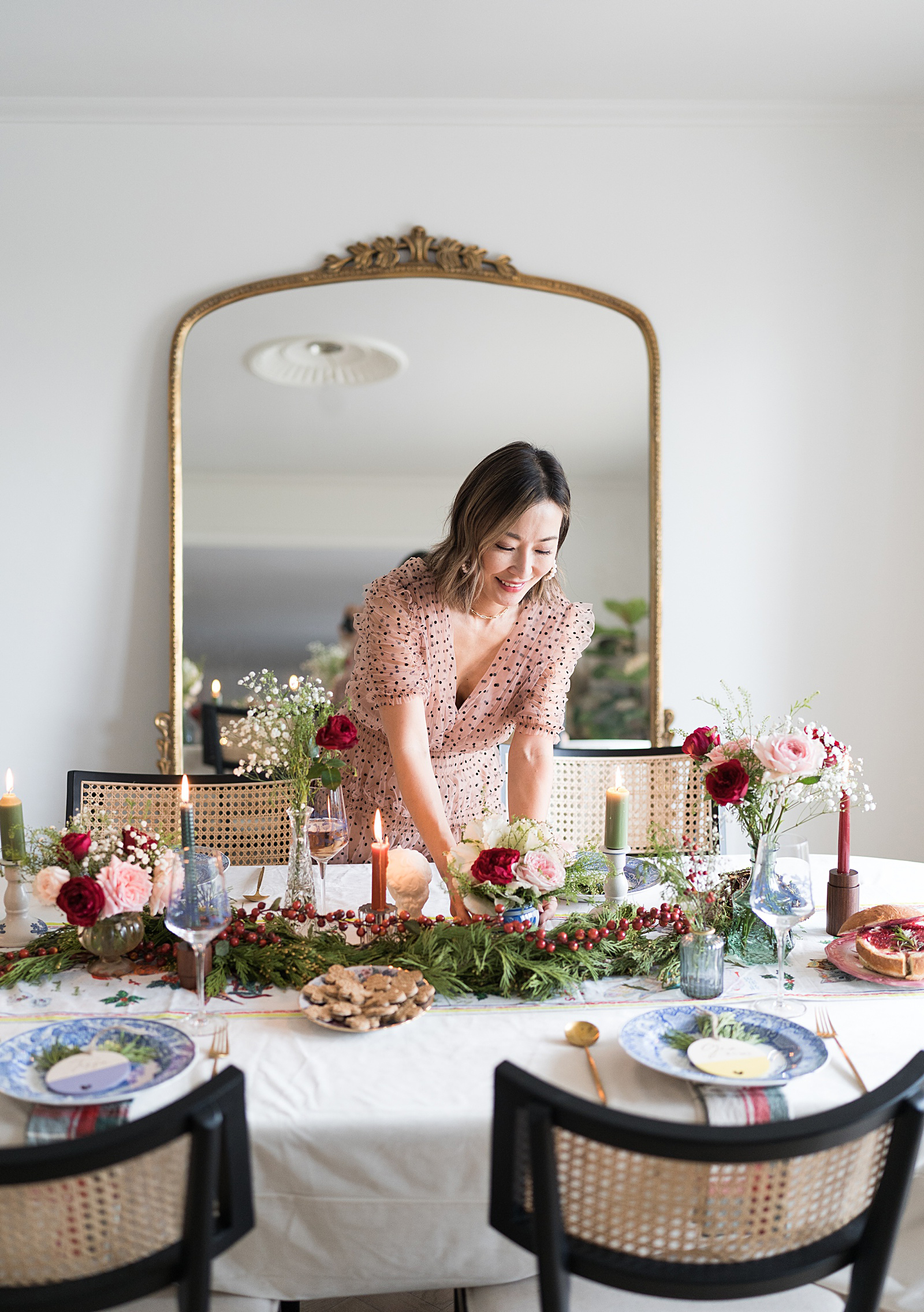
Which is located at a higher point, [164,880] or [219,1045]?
[164,880]

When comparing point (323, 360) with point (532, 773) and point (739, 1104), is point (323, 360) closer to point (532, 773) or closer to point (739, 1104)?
point (532, 773)

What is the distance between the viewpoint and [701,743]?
160 cm

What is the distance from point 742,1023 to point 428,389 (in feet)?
7.89

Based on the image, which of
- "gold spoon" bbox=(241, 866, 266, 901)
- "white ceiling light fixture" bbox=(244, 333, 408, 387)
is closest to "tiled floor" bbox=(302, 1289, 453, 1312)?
"gold spoon" bbox=(241, 866, 266, 901)

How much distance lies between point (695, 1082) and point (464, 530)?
1.20 m

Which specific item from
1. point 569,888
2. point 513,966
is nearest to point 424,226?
point 569,888

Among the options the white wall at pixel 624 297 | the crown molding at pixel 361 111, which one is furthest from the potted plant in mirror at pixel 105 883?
the crown molding at pixel 361 111

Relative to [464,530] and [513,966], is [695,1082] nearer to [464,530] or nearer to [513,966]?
[513,966]

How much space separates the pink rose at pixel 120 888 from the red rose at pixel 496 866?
478 millimetres

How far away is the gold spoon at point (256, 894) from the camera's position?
5.66 feet

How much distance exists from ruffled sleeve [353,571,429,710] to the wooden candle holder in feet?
2.78

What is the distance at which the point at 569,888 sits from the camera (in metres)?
1.63

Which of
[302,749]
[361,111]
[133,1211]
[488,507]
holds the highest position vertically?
[361,111]

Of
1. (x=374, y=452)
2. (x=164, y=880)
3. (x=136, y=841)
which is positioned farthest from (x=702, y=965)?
(x=374, y=452)
